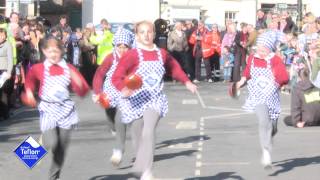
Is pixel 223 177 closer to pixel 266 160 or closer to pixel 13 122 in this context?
pixel 266 160

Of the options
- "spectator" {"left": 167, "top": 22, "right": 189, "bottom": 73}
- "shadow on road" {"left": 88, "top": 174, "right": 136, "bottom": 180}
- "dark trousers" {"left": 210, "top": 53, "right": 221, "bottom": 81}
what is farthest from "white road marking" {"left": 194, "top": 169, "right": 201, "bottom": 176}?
"dark trousers" {"left": 210, "top": 53, "right": 221, "bottom": 81}

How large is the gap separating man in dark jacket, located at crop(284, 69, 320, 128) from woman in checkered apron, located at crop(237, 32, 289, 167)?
4.26m

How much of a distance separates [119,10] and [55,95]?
141 ft

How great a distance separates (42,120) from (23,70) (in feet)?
33.0

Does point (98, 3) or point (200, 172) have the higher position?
point (98, 3)

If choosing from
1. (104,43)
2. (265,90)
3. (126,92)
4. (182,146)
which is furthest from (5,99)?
(126,92)

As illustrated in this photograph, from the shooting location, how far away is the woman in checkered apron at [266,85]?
31.6ft

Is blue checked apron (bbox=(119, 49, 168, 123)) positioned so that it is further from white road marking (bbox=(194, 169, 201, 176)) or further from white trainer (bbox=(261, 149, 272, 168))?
white trainer (bbox=(261, 149, 272, 168))

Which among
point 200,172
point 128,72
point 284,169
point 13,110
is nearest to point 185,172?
point 200,172

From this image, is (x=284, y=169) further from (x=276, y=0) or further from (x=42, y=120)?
(x=276, y=0)

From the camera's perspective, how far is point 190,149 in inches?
453

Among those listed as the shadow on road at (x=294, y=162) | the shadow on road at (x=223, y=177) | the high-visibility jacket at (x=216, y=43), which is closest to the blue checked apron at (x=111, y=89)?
the shadow on road at (x=223, y=177)

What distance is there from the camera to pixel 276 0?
202 feet

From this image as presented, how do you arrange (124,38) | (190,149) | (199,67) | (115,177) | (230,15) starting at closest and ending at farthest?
(115,177) < (124,38) < (190,149) < (199,67) < (230,15)
